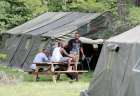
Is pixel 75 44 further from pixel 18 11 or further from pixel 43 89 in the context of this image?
pixel 18 11

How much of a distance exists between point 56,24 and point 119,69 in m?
13.0

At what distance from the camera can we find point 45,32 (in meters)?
23.0

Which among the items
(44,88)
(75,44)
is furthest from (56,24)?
(44,88)

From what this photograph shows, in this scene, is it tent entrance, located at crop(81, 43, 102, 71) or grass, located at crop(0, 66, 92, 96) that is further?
tent entrance, located at crop(81, 43, 102, 71)

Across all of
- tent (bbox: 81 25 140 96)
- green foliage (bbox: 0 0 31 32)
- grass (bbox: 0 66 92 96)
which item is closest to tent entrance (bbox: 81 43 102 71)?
grass (bbox: 0 66 92 96)

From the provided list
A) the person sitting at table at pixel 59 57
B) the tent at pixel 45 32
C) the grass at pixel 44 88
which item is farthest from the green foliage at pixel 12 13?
the grass at pixel 44 88

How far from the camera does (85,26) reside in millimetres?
22672

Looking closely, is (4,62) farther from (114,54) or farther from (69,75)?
(114,54)

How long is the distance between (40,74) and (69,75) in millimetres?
1213

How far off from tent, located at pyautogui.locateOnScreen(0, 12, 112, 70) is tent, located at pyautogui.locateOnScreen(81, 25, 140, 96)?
9340 millimetres

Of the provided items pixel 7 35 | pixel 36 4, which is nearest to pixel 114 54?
pixel 7 35

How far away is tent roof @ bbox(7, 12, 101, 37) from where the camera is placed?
22.6 metres

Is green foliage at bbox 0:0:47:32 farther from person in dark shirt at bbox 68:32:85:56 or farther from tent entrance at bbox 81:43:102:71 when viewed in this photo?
person in dark shirt at bbox 68:32:85:56

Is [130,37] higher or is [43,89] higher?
[130,37]
